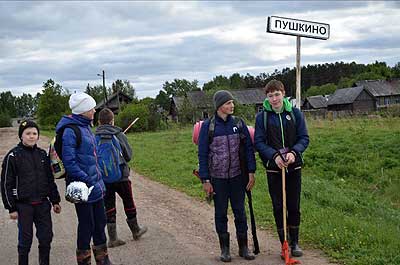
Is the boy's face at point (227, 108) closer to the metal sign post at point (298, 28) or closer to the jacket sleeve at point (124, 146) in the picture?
the jacket sleeve at point (124, 146)

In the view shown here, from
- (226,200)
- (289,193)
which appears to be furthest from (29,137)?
(289,193)

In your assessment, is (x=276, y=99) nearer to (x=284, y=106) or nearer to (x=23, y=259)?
(x=284, y=106)

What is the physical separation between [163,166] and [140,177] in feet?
5.83

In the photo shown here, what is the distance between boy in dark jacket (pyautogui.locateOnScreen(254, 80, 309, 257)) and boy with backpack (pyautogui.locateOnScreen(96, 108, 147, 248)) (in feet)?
6.18

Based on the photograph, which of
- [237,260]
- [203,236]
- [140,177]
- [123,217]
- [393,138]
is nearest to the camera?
[237,260]

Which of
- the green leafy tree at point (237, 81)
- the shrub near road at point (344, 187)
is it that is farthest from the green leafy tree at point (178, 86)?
the shrub near road at point (344, 187)

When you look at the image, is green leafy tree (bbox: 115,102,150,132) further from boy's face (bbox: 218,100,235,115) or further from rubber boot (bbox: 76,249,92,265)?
rubber boot (bbox: 76,249,92,265)

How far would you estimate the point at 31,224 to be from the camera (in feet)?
16.9

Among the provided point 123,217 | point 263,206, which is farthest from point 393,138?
point 123,217

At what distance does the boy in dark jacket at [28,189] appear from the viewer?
505cm

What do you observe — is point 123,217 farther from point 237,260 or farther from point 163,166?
point 163,166

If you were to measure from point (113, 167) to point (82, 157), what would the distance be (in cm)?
136

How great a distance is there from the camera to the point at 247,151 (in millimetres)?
5668

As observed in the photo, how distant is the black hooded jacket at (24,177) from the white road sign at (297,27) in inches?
177
